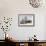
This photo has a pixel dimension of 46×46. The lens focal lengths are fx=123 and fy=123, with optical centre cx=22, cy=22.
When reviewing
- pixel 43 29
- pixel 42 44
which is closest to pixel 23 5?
pixel 43 29

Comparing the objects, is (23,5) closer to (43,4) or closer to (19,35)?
(43,4)

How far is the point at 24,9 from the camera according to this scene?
408 centimetres

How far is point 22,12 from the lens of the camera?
4086 mm

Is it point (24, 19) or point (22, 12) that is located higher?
point (22, 12)

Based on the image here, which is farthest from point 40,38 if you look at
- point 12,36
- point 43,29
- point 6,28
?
point 6,28

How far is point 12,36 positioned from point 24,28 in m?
0.47

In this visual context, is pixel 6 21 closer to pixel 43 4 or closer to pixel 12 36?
pixel 12 36

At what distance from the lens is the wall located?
13.2ft

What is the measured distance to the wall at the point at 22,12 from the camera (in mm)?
4031

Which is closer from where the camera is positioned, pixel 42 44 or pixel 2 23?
pixel 42 44

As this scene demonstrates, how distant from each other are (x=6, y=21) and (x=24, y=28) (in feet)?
2.10

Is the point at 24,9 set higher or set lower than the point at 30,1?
lower

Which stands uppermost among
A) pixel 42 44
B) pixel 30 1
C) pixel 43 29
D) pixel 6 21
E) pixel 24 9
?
pixel 30 1

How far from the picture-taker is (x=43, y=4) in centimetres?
407
